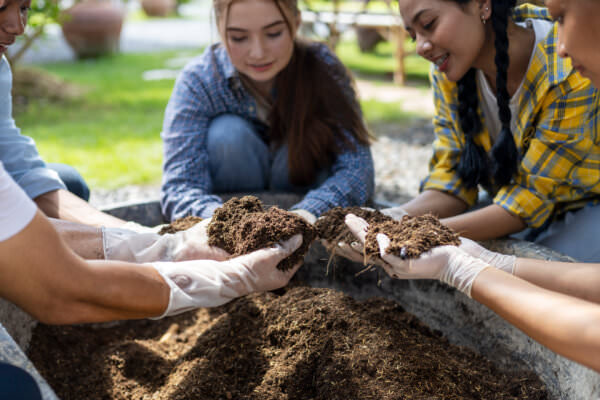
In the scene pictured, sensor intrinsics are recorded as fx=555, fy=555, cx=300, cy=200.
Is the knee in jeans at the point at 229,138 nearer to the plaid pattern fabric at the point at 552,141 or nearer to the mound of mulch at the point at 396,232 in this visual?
the mound of mulch at the point at 396,232

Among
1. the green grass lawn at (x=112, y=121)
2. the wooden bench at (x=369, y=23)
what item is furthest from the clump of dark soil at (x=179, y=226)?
the wooden bench at (x=369, y=23)

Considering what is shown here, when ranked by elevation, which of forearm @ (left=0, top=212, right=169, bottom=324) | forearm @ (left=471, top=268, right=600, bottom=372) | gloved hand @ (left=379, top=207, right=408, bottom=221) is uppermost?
forearm @ (left=0, top=212, right=169, bottom=324)

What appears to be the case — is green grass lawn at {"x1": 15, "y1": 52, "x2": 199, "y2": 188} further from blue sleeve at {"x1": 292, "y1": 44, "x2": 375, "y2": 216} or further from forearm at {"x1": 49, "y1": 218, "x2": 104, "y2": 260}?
forearm at {"x1": 49, "y1": 218, "x2": 104, "y2": 260}

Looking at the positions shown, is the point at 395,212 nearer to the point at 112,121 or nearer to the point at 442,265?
the point at 442,265

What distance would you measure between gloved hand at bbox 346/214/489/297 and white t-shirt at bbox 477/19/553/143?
2.09 ft

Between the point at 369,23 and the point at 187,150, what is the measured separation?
5239 millimetres

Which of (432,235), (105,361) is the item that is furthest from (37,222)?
(432,235)

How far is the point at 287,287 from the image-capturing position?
6.07ft

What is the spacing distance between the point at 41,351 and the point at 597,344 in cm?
142

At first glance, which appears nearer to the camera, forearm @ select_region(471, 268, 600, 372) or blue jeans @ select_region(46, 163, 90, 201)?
forearm @ select_region(471, 268, 600, 372)

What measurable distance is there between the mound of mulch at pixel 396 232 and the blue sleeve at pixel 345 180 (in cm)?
28

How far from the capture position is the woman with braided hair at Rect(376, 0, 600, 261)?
1606 mm

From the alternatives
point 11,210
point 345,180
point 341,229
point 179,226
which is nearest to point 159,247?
point 179,226

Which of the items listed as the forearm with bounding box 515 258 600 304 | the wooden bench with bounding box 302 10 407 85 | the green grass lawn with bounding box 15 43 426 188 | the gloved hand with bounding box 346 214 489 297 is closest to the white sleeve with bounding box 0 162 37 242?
the gloved hand with bounding box 346 214 489 297
